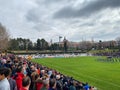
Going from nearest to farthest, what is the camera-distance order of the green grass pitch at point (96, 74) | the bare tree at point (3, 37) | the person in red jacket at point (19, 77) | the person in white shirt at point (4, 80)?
the person in white shirt at point (4, 80) < the person in red jacket at point (19, 77) < the green grass pitch at point (96, 74) < the bare tree at point (3, 37)

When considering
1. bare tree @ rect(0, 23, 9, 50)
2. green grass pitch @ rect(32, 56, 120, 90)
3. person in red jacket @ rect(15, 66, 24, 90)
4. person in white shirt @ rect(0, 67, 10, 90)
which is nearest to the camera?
person in white shirt @ rect(0, 67, 10, 90)

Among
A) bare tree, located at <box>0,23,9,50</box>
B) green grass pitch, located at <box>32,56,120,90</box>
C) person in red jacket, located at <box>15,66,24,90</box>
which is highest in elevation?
bare tree, located at <box>0,23,9,50</box>

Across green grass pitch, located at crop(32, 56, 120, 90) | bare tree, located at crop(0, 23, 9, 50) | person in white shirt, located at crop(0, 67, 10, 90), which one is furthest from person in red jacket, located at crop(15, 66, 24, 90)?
bare tree, located at crop(0, 23, 9, 50)

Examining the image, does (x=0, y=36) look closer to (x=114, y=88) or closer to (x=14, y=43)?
(x=14, y=43)

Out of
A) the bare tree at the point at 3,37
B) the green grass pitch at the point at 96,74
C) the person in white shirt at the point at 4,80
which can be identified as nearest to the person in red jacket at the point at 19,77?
the person in white shirt at the point at 4,80

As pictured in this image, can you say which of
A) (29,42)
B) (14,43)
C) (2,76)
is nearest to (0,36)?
(14,43)

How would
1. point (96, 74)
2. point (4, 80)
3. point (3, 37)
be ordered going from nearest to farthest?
point (4, 80) < point (96, 74) < point (3, 37)

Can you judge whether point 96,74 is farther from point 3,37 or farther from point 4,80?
point 3,37

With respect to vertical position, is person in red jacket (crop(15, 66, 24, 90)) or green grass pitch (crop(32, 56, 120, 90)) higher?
person in red jacket (crop(15, 66, 24, 90))

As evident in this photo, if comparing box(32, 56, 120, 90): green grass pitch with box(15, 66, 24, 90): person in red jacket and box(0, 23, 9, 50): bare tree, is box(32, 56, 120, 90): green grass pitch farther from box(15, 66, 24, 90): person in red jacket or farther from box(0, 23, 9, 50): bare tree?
box(0, 23, 9, 50): bare tree

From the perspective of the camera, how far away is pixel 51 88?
7191mm

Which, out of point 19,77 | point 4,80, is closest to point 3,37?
point 19,77

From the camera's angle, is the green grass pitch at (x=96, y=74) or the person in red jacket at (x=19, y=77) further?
the green grass pitch at (x=96, y=74)

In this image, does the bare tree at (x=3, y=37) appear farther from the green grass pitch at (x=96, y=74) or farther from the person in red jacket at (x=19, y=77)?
the person in red jacket at (x=19, y=77)
